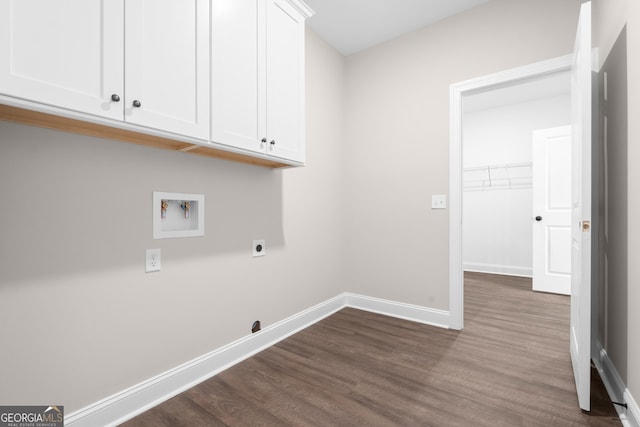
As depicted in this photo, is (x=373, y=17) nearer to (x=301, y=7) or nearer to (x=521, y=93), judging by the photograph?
(x=301, y=7)

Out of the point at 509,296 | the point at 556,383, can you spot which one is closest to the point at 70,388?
the point at 556,383

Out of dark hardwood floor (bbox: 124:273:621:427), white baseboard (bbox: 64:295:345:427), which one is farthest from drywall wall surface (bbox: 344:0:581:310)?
white baseboard (bbox: 64:295:345:427)

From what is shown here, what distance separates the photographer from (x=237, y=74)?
165 cm

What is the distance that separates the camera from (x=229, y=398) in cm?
163

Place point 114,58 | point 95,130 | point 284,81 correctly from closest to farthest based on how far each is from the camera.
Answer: point 114,58 → point 95,130 → point 284,81

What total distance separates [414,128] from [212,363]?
8.31ft

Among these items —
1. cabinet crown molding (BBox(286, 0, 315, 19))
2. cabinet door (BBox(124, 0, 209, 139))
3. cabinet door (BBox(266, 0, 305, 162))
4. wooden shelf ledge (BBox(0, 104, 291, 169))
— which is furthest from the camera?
cabinet crown molding (BBox(286, 0, 315, 19))

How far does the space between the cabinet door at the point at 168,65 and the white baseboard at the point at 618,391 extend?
2.39 metres

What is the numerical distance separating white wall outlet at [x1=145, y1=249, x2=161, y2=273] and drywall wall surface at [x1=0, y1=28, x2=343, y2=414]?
30mm

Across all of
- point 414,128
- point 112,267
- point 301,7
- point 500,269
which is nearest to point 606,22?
point 414,128

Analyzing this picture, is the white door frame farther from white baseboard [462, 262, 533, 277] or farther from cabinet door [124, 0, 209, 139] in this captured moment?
white baseboard [462, 262, 533, 277]

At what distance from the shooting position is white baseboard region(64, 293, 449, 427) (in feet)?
4.62

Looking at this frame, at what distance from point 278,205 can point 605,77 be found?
7.62ft

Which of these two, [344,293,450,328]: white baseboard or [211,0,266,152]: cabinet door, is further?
[344,293,450,328]: white baseboard
